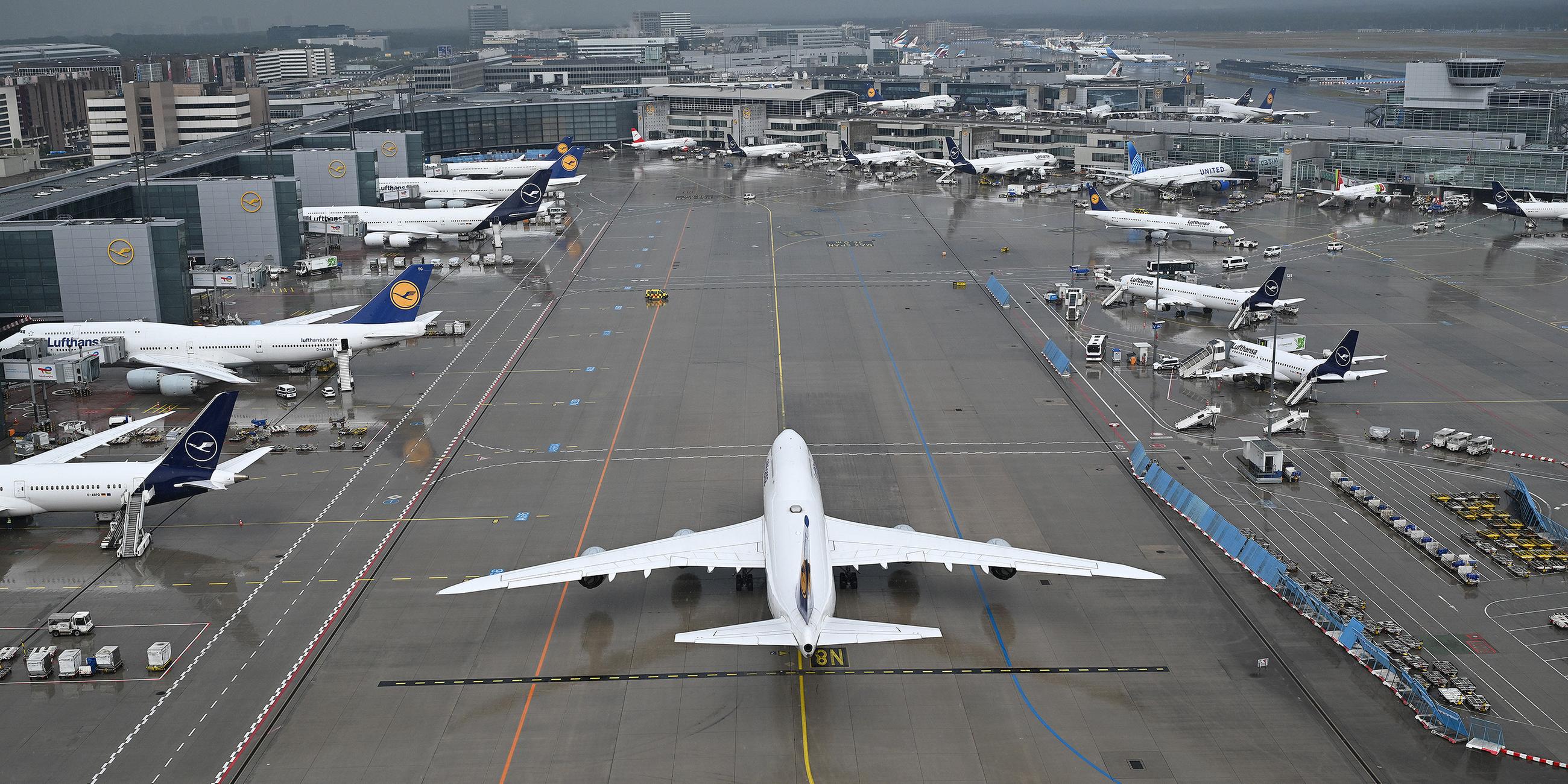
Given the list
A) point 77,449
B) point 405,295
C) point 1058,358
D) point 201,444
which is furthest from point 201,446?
point 1058,358

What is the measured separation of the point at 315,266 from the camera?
119125 millimetres

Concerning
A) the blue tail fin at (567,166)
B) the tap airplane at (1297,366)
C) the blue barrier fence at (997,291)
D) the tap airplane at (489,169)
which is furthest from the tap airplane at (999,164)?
the tap airplane at (1297,366)

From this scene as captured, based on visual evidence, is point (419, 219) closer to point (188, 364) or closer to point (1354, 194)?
point (188, 364)

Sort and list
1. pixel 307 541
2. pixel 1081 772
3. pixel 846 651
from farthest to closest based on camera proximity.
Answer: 1. pixel 307 541
2. pixel 846 651
3. pixel 1081 772

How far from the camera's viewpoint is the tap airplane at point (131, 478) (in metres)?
56.1

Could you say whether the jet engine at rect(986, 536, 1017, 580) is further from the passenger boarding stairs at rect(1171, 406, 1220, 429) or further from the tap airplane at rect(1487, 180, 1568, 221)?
the tap airplane at rect(1487, 180, 1568, 221)

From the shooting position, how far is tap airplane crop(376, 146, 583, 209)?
165m

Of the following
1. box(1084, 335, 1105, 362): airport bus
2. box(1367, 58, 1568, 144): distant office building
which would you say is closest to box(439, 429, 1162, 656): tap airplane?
box(1084, 335, 1105, 362): airport bus

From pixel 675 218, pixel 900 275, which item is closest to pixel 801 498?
pixel 900 275

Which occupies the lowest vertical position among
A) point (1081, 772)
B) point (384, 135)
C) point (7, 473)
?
point (1081, 772)

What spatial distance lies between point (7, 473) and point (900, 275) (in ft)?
252

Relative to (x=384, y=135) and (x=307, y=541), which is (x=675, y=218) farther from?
(x=307, y=541)

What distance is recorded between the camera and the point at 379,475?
215 feet

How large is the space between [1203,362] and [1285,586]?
1373 inches
